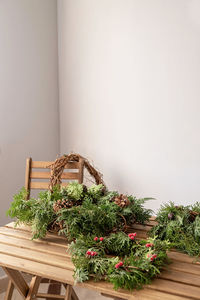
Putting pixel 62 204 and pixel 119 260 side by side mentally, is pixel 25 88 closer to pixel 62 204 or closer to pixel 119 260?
pixel 62 204

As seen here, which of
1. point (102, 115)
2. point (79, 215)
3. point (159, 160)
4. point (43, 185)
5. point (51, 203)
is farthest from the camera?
point (102, 115)

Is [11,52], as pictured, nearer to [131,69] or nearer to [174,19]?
[131,69]

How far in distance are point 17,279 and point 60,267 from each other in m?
0.42

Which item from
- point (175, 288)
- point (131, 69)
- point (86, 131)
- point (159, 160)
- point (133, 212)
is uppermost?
point (131, 69)

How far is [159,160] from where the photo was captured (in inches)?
116

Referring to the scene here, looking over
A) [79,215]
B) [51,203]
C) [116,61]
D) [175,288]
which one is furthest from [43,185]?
[175,288]

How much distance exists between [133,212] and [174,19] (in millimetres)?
1664

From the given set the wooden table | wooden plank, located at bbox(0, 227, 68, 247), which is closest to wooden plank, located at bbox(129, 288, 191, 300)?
the wooden table

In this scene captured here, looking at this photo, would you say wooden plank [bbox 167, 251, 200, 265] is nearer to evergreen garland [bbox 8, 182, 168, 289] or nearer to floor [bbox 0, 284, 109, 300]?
evergreen garland [bbox 8, 182, 168, 289]

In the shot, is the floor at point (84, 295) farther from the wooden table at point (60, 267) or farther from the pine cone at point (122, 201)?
the pine cone at point (122, 201)

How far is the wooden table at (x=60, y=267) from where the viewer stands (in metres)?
1.28

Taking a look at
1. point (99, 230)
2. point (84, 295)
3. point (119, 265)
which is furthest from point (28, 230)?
point (84, 295)

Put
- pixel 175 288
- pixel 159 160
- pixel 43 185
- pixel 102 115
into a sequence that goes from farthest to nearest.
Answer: pixel 102 115 → pixel 159 160 → pixel 43 185 → pixel 175 288

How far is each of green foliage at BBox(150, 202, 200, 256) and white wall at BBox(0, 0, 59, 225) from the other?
5.65 feet
